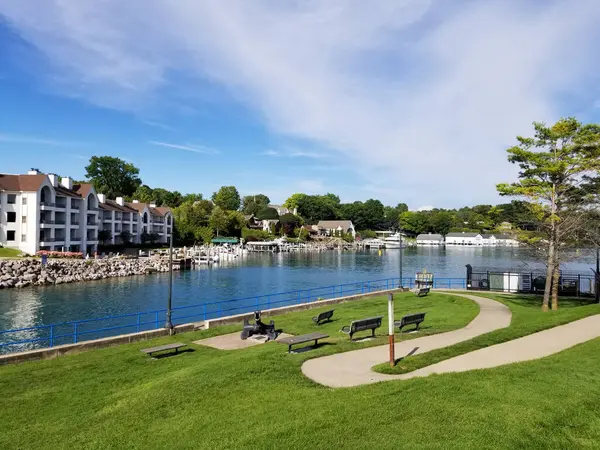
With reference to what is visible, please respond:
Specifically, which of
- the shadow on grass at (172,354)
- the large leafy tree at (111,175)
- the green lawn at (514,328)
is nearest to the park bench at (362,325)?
the green lawn at (514,328)

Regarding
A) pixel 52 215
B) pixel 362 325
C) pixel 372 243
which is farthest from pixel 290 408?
pixel 372 243

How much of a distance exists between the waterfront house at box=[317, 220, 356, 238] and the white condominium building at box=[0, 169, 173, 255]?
104 m

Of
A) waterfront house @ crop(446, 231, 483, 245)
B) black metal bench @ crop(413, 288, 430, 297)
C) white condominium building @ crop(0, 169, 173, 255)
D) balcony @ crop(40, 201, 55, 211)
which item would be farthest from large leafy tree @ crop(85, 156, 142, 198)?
waterfront house @ crop(446, 231, 483, 245)

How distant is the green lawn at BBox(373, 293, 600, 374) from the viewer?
12867mm

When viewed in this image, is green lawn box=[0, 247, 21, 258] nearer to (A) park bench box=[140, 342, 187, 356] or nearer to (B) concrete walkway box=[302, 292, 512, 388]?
(A) park bench box=[140, 342, 187, 356]

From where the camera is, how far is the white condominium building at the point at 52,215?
64.0 meters

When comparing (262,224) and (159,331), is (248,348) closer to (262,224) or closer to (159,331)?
(159,331)

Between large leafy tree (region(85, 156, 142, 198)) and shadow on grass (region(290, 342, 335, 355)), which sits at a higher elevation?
large leafy tree (region(85, 156, 142, 198))

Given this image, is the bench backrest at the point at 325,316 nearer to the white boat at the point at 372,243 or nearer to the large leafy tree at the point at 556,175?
the large leafy tree at the point at 556,175

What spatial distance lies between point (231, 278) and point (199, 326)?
43.0m

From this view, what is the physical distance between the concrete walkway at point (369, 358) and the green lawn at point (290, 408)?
0.60 meters


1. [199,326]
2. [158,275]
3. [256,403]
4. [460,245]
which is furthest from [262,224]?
[256,403]

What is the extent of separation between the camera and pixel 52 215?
68375 millimetres

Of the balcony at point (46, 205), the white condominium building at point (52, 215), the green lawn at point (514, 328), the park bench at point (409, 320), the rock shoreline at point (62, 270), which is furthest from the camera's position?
the balcony at point (46, 205)
